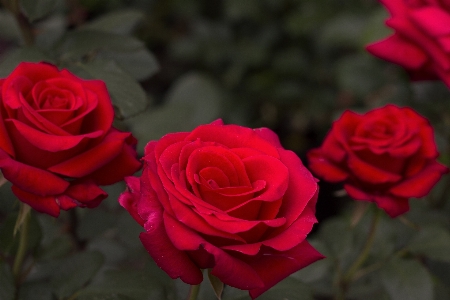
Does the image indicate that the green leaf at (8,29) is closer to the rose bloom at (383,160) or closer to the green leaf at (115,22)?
the green leaf at (115,22)

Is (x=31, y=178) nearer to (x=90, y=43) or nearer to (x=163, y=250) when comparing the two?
(x=163, y=250)

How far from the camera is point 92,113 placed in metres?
0.47

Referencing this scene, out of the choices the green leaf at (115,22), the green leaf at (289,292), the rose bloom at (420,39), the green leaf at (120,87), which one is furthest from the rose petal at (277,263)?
the green leaf at (115,22)

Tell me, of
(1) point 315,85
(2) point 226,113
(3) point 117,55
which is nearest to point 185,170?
(3) point 117,55

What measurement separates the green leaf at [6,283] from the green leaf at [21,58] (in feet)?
0.68

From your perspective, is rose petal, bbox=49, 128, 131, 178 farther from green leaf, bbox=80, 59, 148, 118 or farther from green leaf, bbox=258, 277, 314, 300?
green leaf, bbox=258, 277, 314, 300

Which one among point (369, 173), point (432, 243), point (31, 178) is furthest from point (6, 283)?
point (432, 243)

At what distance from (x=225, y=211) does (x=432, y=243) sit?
42 centimetres

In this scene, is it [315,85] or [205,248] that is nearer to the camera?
[205,248]

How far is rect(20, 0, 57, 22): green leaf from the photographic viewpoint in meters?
0.57

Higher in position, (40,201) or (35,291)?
(40,201)

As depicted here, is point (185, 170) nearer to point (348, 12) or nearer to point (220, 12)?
point (348, 12)

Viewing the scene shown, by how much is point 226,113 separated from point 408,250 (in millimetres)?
884

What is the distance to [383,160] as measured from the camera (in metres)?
0.54
